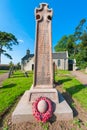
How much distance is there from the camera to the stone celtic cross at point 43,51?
6775mm

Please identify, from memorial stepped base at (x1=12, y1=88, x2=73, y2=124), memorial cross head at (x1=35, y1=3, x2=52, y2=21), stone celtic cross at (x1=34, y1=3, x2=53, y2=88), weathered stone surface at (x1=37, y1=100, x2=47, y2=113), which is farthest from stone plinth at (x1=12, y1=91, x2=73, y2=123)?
memorial cross head at (x1=35, y1=3, x2=52, y2=21)

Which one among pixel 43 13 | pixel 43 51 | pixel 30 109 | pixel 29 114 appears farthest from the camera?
pixel 43 13

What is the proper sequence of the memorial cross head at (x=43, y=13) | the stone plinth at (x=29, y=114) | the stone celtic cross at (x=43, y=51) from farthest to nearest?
the memorial cross head at (x=43, y=13) < the stone celtic cross at (x=43, y=51) < the stone plinth at (x=29, y=114)

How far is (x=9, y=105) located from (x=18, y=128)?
2.01 m

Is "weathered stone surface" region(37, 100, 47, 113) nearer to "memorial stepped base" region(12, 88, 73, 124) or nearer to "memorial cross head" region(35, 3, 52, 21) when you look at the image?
"memorial stepped base" region(12, 88, 73, 124)

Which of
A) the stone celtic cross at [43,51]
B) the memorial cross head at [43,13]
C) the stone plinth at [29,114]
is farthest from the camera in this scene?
the memorial cross head at [43,13]

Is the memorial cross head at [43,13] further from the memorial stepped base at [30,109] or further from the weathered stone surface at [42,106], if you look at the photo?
the weathered stone surface at [42,106]

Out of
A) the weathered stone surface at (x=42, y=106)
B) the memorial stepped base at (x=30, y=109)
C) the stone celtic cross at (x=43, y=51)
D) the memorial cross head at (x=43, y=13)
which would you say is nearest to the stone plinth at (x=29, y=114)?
the memorial stepped base at (x=30, y=109)

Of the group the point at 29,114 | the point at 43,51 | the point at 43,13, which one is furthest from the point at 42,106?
the point at 43,13

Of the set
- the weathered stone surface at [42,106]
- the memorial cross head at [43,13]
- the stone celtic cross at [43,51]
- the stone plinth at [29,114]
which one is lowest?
the stone plinth at [29,114]

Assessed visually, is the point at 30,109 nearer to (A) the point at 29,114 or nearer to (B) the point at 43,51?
(A) the point at 29,114

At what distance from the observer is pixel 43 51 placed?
680 cm

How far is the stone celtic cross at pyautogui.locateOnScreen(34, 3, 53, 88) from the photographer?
6775 millimetres

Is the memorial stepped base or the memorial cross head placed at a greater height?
the memorial cross head
